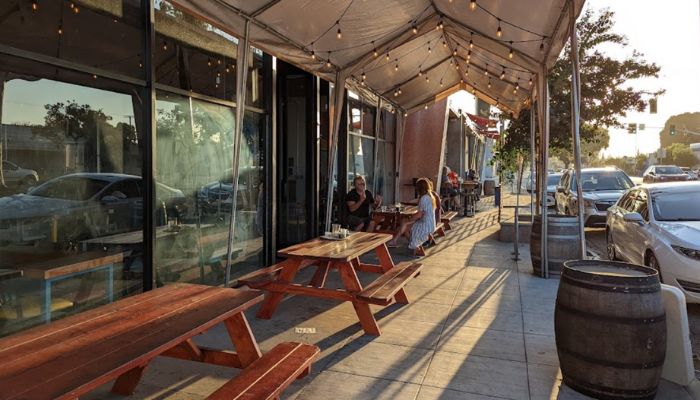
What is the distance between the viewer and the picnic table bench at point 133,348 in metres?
2.04

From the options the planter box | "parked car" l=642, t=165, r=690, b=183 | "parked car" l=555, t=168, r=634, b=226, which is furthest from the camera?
"parked car" l=642, t=165, r=690, b=183

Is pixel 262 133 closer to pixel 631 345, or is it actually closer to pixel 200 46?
pixel 200 46

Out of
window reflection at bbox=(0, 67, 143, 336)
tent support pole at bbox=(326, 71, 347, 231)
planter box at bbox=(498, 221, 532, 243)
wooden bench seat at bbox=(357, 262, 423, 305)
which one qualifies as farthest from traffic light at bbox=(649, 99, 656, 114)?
window reflection at bbox=(0, 67, 143, 336)

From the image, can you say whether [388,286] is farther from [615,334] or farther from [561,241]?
[561,241]

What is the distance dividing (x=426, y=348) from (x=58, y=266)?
320 centimetres

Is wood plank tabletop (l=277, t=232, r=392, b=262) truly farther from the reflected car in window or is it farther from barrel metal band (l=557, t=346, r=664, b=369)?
barrel metal band (l=557, t=346, r=664, b=369)

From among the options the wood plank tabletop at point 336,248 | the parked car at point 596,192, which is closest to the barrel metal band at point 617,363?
the wood plank tabletop at point 336,248

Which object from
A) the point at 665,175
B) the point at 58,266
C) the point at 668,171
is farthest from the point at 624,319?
the point at 668,171

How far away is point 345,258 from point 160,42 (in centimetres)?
294

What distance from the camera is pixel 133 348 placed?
238 cm

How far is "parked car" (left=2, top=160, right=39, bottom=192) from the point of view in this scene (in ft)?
12.3

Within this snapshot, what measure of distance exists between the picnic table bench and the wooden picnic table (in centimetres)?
125

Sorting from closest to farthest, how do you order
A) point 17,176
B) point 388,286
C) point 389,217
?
point 17,176
point 388,286
point 389,217

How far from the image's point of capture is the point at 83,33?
4289 millimetres
